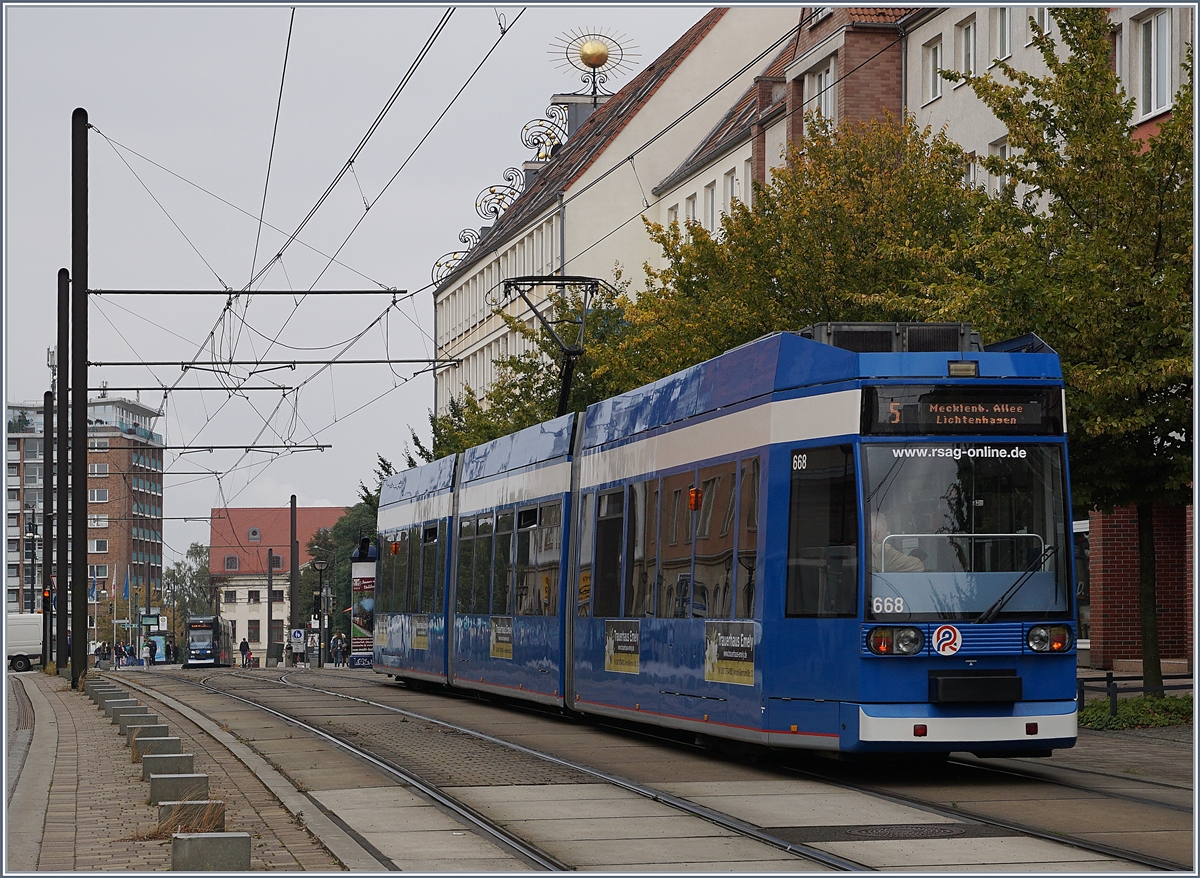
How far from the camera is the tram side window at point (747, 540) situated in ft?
45.7

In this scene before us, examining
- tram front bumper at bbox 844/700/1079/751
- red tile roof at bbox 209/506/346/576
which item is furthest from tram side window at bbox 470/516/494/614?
red tile roof at bbox 209/506/346/576

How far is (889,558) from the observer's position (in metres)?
12.8

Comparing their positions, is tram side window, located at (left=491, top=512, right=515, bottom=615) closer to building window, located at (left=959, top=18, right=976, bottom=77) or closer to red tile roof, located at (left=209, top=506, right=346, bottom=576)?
building window, located at (left=959, top=18, right=976, bottom=77)

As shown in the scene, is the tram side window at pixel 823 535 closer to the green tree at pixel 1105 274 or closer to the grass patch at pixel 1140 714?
the green tree at pixel 1105 274

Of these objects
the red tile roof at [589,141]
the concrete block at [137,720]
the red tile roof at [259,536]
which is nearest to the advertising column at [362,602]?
the concrete block at [137,720]

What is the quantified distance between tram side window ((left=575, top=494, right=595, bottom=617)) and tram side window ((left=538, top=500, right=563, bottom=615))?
0.83 meters

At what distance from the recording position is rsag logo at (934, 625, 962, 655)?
12.6 metres

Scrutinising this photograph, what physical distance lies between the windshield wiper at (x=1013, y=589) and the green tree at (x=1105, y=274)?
526cm

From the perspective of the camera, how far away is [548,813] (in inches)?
455

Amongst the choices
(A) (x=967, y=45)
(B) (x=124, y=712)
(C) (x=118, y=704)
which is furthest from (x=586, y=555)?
(A) (x=967, y=45)

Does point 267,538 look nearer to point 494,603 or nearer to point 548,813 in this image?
point 494,603

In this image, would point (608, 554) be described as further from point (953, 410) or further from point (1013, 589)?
point (1013, 589)

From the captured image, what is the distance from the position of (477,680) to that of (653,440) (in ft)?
25.1

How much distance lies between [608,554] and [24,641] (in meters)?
54.1
